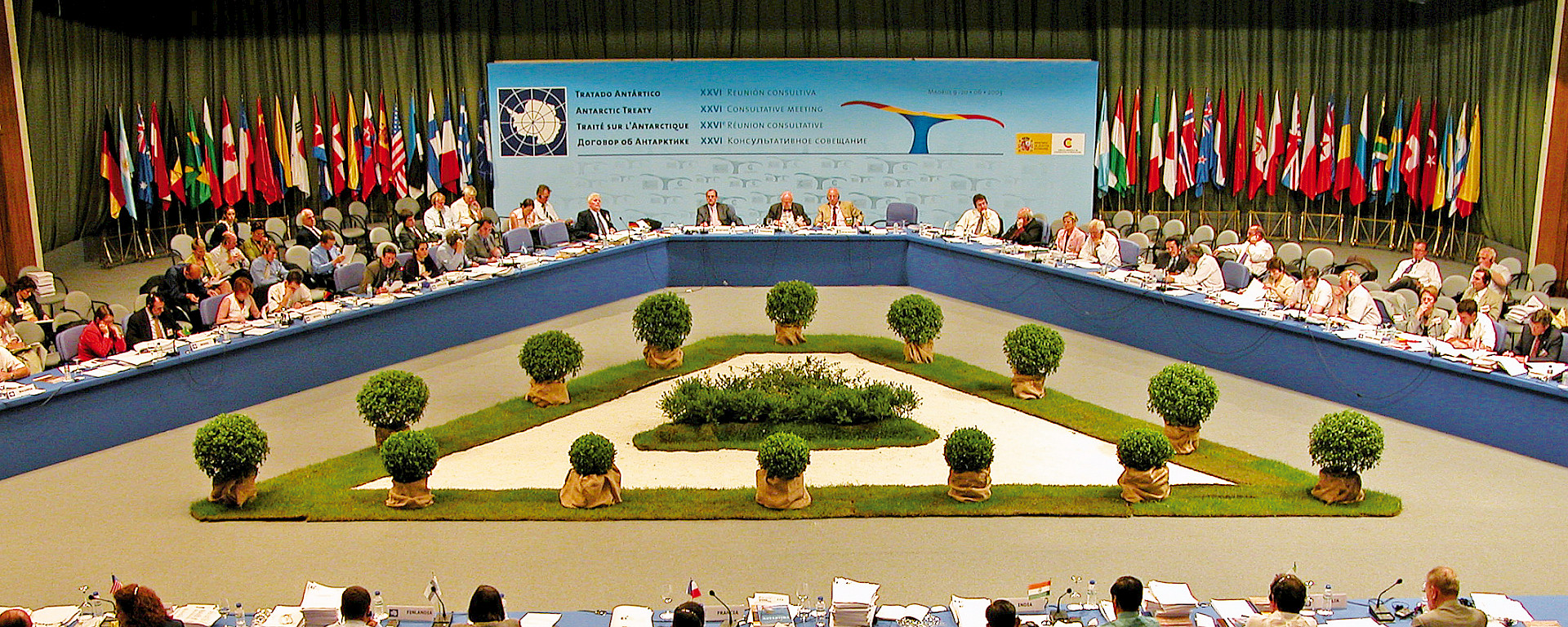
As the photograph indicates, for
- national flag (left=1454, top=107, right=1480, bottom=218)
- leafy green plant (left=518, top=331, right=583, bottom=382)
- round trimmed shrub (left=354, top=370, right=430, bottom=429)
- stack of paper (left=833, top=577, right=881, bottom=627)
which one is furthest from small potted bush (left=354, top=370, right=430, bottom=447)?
national flag (left=1454, top=107, right=1480, bottom=218)

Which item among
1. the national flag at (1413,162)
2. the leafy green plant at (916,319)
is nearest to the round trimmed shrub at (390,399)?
the leafy green plant at (916,319)

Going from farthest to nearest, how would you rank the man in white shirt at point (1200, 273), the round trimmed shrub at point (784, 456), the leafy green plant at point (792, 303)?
the man in white shirt at point (1200, 273), the leafy green plant at point (792, 303), the round trimmed shrub at point (784, 456)

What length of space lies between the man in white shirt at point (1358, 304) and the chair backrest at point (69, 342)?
33.2ft

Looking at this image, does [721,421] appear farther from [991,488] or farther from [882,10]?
[882,10]

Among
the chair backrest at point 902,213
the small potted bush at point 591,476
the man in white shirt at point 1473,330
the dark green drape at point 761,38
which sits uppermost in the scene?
the dark green drape at point 761,38

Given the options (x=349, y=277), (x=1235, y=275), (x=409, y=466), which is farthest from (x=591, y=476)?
(x=1235, y=275)

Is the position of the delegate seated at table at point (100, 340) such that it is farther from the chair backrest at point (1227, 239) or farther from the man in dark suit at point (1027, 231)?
the chair backrest at point (1227, 239)

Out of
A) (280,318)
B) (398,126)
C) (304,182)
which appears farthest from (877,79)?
(280,318)

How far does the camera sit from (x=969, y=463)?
29.0ft

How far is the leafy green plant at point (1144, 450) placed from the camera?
346 inches

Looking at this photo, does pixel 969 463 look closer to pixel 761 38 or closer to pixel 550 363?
pixel 550 363

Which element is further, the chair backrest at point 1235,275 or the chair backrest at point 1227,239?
the chair backrest at point 1227,239

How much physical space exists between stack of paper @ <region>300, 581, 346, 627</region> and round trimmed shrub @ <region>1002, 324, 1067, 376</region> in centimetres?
646

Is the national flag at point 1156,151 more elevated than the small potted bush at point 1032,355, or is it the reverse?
the national flag at point 1156,151
